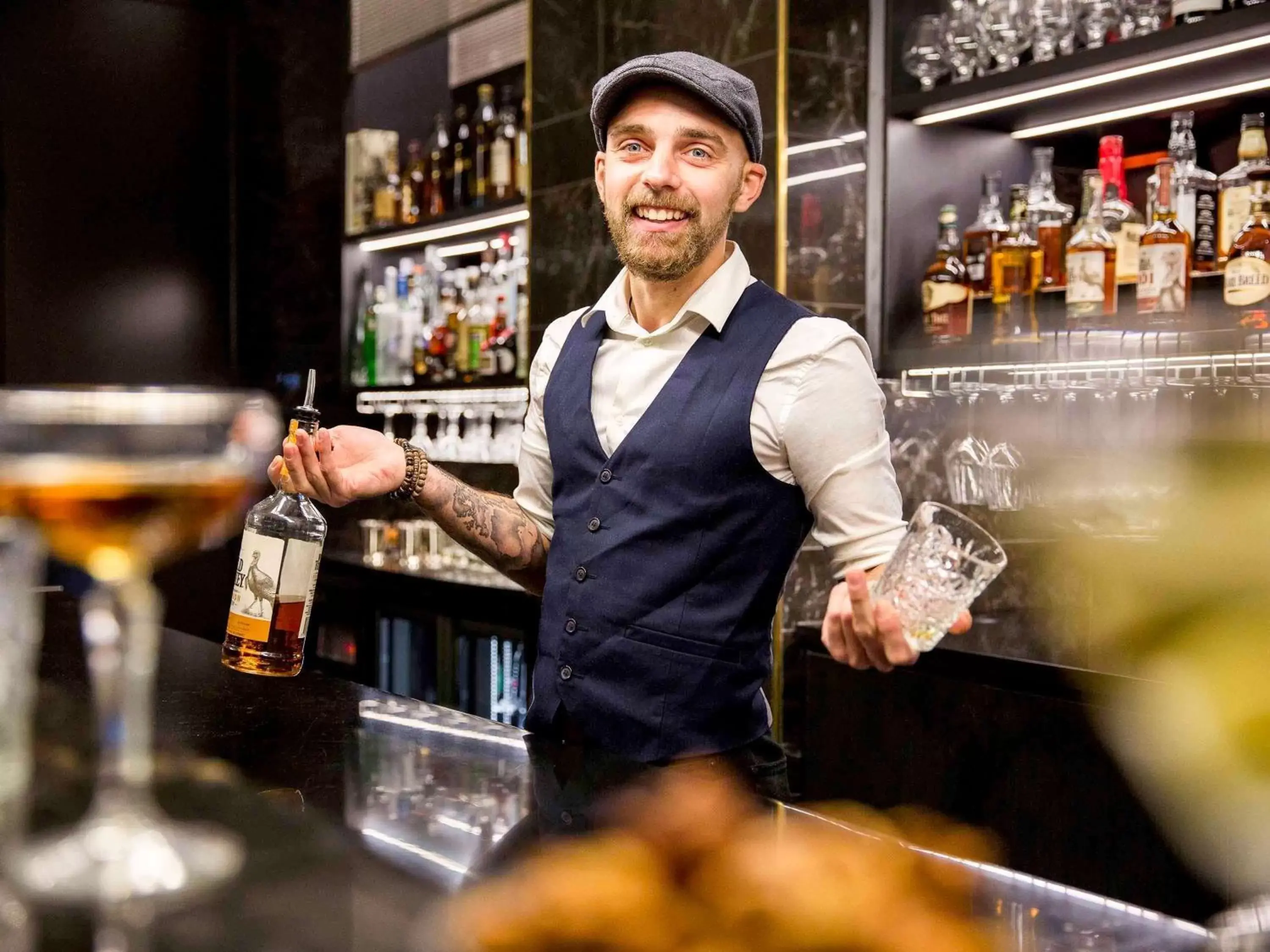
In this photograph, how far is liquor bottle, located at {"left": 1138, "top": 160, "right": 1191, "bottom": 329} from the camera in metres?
2.56

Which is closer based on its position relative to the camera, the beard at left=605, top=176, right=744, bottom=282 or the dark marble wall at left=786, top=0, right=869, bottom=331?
the beard at left=605, top=176, right=744, bottom=282

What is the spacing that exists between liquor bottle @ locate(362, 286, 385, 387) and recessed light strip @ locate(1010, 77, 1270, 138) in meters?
2.46

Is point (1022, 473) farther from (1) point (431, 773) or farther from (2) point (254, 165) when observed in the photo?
(2) point (254, 165)

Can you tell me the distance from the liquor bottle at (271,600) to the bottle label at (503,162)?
9.62 ft

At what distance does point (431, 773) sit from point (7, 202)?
452cm

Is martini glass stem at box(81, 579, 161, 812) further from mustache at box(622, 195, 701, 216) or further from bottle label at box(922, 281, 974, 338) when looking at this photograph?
bottle label at box(922, 281, 974, 338)

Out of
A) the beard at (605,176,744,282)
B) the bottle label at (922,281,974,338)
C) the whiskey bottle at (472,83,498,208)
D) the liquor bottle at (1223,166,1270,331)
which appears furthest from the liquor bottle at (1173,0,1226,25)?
the whiskey bottle at (472,83,498,208)

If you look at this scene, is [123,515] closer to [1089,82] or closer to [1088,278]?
[1088,278]

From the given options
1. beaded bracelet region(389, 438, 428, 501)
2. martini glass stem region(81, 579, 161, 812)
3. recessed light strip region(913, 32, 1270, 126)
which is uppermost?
recessed light strip region(913, 32, 1270, 126)

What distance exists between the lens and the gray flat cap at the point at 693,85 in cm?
183

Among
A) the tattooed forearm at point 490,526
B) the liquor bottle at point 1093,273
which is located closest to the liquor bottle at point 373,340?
the liquor bottle at point 1093,273

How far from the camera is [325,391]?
16.4 feet

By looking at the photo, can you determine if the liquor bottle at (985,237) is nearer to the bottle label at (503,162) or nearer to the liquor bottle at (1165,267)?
the liquor bottle at (1165,267)

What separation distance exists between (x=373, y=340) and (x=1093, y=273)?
2.88 metres
